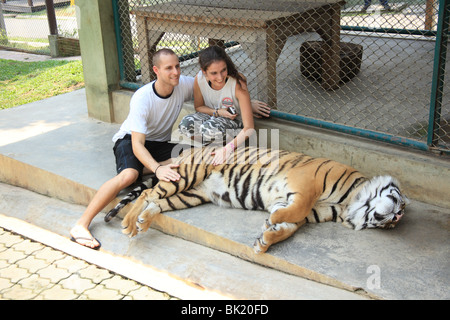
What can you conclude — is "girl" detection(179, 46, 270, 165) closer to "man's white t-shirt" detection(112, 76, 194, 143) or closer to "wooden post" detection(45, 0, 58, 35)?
"man's white t-shirt" detection(112, 76, 194, 143)

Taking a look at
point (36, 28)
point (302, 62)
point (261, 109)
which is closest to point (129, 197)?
point (261, 109)

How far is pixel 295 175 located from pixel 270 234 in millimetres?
514

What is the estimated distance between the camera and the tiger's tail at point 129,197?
371 cm

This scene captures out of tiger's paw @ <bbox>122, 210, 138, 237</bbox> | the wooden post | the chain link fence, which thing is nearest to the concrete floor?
tiger's paw @ <bbox>122, 210, 138, 237</bbox>

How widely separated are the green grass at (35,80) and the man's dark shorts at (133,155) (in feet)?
12.4

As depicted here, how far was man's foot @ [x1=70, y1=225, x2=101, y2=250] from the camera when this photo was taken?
11.9 feet

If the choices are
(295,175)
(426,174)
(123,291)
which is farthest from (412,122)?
(123,291)

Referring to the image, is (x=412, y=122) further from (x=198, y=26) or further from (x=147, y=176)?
(x=147, y=176)

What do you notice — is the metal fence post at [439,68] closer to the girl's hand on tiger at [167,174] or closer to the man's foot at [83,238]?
the girl's hand on tiger at [167,174]

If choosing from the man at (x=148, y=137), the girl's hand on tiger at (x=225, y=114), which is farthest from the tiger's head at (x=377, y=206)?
the man at (x=148, y=137)

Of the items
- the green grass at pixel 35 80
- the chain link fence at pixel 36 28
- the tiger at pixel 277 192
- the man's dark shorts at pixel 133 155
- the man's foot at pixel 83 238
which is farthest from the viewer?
the chain link fence at pixel 36 28

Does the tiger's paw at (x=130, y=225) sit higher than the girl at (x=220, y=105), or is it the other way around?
the girl at (x=220, y=105)

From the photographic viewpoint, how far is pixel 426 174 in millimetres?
3525

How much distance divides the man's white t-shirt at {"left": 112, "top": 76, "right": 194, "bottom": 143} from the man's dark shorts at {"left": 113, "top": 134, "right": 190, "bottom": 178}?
0.06m
